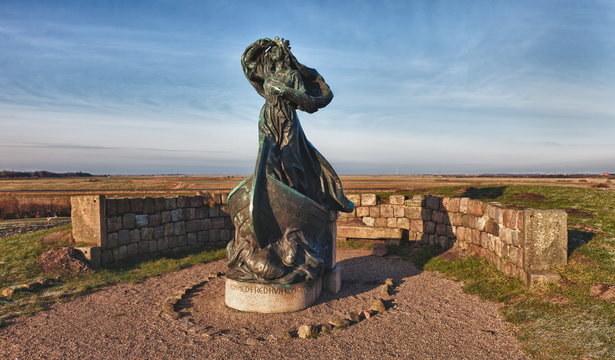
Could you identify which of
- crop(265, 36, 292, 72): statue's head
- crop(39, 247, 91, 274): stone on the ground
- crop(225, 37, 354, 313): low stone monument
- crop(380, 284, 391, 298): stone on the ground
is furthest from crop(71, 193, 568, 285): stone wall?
crop(265, 36, 292, 72): statue's head

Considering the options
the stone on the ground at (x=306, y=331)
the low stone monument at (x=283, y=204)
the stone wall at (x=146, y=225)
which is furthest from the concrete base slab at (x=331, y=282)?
the stone wall at (x=146, y=225)

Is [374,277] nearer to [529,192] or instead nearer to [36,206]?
[529,192]

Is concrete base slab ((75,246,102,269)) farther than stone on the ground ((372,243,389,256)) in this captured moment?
No

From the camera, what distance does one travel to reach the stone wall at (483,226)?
7.61 metres

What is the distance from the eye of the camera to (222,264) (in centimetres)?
1073

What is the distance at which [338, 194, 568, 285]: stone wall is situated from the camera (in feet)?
25.0

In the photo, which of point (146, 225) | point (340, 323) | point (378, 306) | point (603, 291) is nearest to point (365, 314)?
point (378, 306)

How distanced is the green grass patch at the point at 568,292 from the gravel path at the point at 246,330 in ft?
1.26

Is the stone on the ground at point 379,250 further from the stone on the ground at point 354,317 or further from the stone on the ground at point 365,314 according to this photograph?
the stone on the ground at point 354,317

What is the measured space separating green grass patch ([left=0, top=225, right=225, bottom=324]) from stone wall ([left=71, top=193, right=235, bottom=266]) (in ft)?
1.59

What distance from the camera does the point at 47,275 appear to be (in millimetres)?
8570

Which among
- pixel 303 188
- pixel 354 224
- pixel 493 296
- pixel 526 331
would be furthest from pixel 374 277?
pixel 354 224

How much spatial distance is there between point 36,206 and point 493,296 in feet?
73.4

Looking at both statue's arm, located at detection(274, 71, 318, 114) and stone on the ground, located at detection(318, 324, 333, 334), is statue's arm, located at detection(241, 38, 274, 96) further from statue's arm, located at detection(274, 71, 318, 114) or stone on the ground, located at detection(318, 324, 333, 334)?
stone on the ground, located at detection(318, 324, 333, 334)
